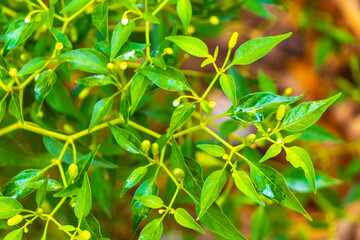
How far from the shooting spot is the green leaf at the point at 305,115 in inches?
17.5

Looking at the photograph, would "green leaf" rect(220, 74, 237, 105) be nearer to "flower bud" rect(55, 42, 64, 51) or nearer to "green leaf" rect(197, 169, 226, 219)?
"green leaf" rect(197, 169, 226, 219)

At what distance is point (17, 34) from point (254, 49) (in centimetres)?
26

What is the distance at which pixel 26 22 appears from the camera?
519 mm

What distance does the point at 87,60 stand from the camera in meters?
0.51

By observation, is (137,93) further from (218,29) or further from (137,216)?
(218,29)

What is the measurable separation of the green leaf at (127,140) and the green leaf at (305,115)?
0.16 m

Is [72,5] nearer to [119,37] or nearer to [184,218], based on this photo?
[119,37]

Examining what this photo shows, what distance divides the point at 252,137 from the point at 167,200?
0.27 m

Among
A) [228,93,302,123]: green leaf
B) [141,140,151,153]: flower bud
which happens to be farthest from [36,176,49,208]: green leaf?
[228,93,302,123]: green leaf

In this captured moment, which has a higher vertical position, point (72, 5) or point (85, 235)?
point (72, 5)

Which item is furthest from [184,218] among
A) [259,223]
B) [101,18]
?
A: [259,223]

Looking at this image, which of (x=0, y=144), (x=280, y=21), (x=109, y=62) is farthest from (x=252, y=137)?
(x=280, y=21)

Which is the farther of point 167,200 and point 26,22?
point 167,200

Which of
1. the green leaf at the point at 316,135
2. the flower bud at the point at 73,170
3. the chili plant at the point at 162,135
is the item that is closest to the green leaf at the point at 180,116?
the chili plant at the point at 162,135
